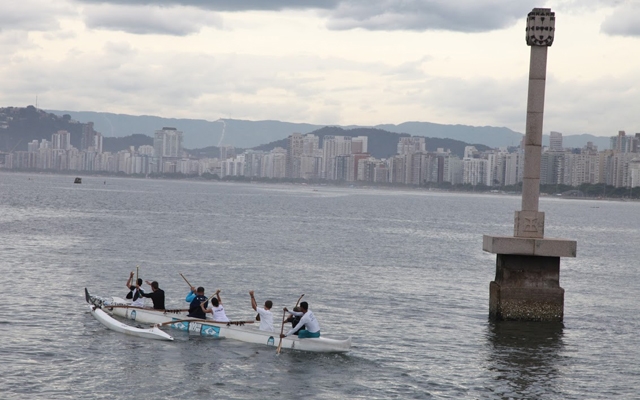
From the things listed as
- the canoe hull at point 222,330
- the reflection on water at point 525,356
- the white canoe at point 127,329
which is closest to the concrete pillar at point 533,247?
the reflection on water at point 525,356

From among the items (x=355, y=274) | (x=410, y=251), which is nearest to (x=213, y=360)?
(x=355, y=274)

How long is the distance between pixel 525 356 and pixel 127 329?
13371 mm

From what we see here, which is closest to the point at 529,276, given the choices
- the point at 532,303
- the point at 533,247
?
the point at 532,303

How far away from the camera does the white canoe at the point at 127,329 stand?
92.6 ft

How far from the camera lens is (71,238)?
213 ft

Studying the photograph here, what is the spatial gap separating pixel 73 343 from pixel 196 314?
14.1ft

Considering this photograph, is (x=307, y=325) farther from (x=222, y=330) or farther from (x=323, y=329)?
(x=323, y=329)

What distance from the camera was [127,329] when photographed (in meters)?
28.8

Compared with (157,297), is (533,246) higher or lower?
higher

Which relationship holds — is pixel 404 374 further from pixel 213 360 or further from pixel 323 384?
pixel 213 360

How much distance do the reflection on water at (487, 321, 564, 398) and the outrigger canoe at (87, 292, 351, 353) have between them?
16.4 ft

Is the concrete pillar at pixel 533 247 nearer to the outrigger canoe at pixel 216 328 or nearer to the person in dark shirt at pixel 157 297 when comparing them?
the outrigger canoe at pixel 216 328

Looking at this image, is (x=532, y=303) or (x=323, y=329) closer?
(x=532, y=303)

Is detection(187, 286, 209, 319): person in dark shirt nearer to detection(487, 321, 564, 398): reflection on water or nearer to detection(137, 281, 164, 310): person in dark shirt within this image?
detection(137, 281, 164, 310): person in dark shirt
